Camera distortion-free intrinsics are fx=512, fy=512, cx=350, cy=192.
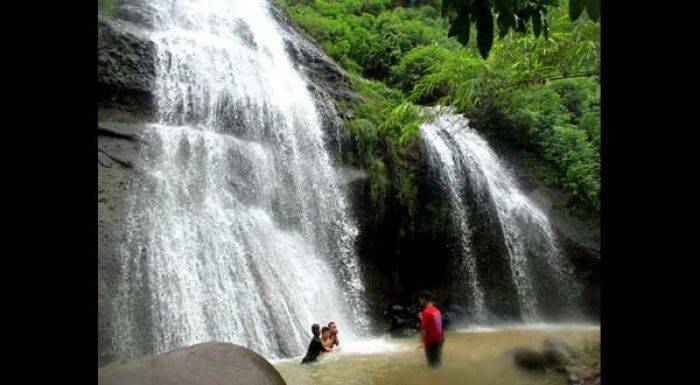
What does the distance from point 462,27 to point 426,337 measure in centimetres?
548

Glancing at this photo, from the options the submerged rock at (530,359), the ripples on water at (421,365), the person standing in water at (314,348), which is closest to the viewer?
the ripples on water at (421,365)

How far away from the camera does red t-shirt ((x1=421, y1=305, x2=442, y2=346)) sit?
→ 6984 millimetres

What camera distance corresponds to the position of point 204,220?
946 centimetres

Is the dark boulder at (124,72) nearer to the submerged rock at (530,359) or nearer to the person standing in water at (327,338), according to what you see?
the person standing in water at (327,338)

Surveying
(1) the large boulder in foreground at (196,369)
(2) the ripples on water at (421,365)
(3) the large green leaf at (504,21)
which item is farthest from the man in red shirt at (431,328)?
→ (3) the large green leaf at (504,21)

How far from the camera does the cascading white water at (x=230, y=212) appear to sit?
8.37 metres

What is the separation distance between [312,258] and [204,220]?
2428 mm

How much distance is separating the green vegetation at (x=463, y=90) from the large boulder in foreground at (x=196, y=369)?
4563mm

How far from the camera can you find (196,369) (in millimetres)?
3736

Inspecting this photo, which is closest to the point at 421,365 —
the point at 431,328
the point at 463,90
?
the point at 431,328

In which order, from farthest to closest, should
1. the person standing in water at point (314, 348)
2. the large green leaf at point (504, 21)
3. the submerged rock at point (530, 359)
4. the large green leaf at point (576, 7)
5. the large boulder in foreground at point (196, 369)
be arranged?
the person standing in water at point (314, 348) < the submerged rock at point (530, 359) < the large boulder in foreground at point (196, 369) < the large green leaf at point (504, 21) < the large green leaf at point (576, 7)
